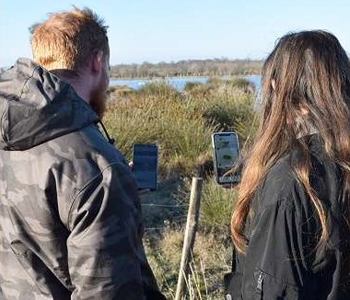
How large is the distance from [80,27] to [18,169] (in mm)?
519

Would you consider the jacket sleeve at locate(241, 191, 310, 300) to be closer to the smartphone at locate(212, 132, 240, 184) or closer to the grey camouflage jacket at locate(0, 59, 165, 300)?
the grey camouflage jacket at locate(0, 59, 165, 300)

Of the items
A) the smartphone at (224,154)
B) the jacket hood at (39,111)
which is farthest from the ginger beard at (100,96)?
the smartphone at (224,154)

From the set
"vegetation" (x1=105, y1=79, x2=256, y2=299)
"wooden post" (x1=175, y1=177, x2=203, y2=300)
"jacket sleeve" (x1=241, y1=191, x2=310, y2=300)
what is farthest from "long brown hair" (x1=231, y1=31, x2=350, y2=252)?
"wooden post" (x1=175, y1=177, x2=203, y2=300)

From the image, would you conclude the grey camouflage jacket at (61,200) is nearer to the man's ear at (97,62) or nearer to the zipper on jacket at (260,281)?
the man's ear at (97,62)

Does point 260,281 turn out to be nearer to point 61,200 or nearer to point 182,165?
point 61,200

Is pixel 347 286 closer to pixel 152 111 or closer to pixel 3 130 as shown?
pixel 3 130

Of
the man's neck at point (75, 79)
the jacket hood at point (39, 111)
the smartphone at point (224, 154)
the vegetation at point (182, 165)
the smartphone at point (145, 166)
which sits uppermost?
the man's neck at point (75, 79)

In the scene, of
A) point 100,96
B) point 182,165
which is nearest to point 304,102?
point 100,96

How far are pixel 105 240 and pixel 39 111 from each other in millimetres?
453

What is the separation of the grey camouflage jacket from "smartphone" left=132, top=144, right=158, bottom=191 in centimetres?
172

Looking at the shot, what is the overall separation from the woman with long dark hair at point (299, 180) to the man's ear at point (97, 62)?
22.5 inches

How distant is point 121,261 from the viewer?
6.94 ft

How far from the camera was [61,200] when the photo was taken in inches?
82.8

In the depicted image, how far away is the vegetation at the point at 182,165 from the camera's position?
6676 millimetres
